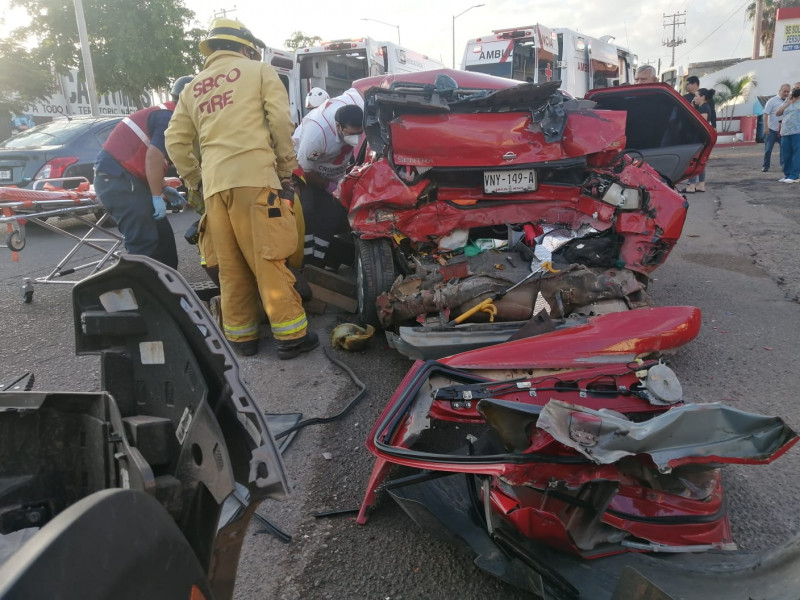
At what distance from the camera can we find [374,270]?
373 cm

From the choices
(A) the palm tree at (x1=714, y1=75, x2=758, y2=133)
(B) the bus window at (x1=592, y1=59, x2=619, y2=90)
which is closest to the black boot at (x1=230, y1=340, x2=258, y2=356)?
(B) the bus window at (x1=592, y1=59, x2=619, y2=90)

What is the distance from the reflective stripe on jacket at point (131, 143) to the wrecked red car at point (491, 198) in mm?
1779

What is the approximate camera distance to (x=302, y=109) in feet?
35.9

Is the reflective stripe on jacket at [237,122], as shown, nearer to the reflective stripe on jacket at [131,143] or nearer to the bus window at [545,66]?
the reflective stripe on jacket at [131,143]

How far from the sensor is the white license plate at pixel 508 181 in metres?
3.86

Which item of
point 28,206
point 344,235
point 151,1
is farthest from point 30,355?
point 151,1

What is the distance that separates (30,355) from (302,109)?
A: 8.12 m

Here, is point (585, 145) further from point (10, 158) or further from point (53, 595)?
point (10, 158)

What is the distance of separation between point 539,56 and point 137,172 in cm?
973

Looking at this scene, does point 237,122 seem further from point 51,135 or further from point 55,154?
point 51,135

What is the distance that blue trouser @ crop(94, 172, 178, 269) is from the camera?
445 centimetres

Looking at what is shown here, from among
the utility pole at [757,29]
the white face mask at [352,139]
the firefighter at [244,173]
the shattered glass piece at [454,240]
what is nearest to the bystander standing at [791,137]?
the white face mask at [352,139]

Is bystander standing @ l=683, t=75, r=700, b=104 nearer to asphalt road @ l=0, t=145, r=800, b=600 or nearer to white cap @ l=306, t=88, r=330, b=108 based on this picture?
asphalt road @ l=0, t=145, r=800, b=600

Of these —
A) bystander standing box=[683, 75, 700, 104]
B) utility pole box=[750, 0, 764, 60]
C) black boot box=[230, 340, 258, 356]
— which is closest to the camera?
black boot box=[230, 340, 258, 356]
